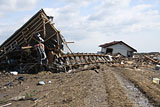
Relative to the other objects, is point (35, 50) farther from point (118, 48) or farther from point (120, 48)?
point (120, 48)

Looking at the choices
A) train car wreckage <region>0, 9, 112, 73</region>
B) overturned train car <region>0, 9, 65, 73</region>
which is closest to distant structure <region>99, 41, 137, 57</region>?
train car wreckage <region>0, 9, 112, 73</region>

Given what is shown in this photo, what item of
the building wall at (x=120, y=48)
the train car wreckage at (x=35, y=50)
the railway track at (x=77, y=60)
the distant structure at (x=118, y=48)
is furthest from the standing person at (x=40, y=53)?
the building wall at (x=120, y=48)

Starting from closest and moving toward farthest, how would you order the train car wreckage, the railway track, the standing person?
the standing person, the train car wreckage, the railway track

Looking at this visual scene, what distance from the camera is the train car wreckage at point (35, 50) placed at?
61.4ft

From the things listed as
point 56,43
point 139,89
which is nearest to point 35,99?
point 139,89

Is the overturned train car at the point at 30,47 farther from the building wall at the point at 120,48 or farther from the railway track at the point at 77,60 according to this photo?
the building wall at the point at 120,48

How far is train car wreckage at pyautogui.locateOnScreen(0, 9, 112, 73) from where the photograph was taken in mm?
18703

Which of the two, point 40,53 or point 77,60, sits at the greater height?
point 40,53

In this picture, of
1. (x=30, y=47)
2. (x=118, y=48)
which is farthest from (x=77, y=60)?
(x=118, y=48)

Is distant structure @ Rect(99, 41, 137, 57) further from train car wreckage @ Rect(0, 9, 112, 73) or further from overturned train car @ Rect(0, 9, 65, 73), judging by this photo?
overturned train car @ Rect(0, 9, 65, 73)

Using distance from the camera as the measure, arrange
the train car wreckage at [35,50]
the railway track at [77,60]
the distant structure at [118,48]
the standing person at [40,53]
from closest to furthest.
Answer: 1. the standing person at [40,53]
2. the train car wreckage at [35,50]
3. the railway track at [77,60]
4. the distant structure at [118,48]

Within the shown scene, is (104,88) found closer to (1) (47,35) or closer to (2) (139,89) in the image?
(2) (139,89)

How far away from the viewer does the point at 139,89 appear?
10.8 m

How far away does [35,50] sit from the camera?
1864cm
